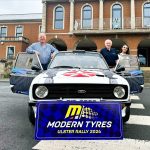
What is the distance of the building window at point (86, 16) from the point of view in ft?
92.4

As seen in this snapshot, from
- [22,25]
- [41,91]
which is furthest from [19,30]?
[41,91]

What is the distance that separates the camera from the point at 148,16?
2741 cm

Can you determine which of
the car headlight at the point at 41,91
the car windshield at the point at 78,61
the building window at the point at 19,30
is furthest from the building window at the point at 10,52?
the car headlight at the point at 41,91

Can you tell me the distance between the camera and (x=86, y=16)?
93.5 feet

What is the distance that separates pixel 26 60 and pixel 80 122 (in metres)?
3.79

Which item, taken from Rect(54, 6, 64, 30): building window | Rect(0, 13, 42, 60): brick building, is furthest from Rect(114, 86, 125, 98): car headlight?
Rect(0, 13, 42, 60): brick building

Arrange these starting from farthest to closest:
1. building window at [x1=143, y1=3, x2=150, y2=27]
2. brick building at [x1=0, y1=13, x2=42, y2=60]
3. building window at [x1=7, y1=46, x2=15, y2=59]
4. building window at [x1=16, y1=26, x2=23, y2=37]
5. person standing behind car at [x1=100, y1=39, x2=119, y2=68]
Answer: building window at [x1=16, y1=26, x2=23, y2=37], brick building at [x1=0, y1=13, x2=42, y2=60], building window at [x1=7, y1=46, x2=15, y2=59], building window at [x1=143, y1=3, x2=150, y2=27], person standing behind car at [x1=100, y1=39, x2=119, y2=68]

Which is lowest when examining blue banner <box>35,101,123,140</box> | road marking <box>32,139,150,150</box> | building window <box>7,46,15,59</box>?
road marking <box>32,139,150,150</box>

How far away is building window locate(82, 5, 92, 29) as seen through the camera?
2817 centimetres

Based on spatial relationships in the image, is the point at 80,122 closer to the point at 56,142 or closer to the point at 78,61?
the point at 56,142

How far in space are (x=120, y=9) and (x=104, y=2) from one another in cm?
176

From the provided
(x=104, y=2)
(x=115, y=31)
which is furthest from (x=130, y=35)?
(x=104, y=2)

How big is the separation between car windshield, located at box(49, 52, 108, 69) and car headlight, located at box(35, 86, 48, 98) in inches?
59.3

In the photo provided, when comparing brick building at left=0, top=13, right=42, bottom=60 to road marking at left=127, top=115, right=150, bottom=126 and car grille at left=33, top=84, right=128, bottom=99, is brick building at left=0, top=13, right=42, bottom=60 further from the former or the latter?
car grille at left=33, top=84, right=128, bottom=99
